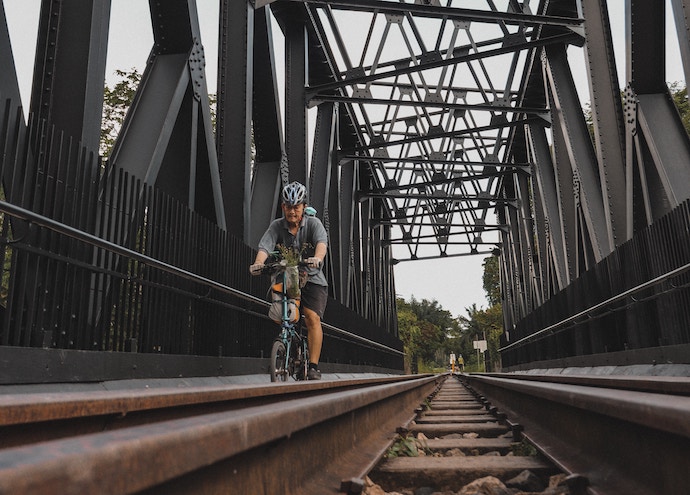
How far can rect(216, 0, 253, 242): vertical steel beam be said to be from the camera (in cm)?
877

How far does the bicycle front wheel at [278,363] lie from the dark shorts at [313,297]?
48cm

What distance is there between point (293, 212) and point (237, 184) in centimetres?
343

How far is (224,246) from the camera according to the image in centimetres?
678

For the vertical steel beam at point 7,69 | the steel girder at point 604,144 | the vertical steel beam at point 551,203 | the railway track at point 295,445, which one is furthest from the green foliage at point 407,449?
the vertical steel beam at point 551,203

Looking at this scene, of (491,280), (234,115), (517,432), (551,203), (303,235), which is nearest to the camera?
(517,432)

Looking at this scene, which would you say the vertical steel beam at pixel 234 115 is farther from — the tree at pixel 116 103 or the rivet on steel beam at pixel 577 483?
the tree at pixel 116 103

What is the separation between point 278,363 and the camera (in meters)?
5.48

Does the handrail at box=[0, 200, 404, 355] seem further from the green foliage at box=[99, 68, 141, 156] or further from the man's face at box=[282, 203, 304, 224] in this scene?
the green foliage at box=[99, 68, 141, 156]

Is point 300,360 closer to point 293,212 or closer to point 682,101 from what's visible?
point 293,212

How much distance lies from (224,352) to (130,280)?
203 cm

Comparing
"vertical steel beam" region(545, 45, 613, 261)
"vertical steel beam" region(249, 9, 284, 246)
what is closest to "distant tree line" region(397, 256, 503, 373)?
"vertical steel beam" region(545, 45, 613, 261)

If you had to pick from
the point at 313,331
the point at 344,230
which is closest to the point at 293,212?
the point at 313,331

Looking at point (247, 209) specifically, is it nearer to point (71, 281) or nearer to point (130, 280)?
point (130, 280)

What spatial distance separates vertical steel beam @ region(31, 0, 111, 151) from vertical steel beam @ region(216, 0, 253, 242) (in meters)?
3.81
